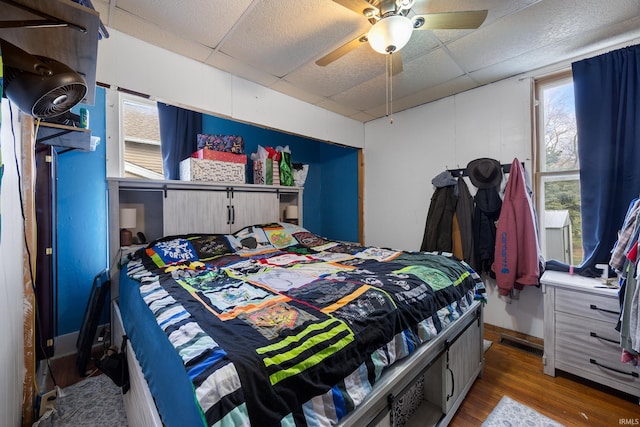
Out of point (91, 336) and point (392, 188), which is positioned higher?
point (392, 188)

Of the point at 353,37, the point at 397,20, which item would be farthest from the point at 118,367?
the point at 353,37

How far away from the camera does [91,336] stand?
7.42ft

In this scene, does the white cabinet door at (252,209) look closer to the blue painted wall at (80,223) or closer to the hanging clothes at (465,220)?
the blue painted wall at (80,223)

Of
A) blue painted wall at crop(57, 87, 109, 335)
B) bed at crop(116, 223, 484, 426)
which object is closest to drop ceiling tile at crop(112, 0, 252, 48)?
blue painted wall at crop(57, 87, 109, 335)

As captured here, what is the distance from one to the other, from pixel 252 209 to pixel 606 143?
343 cm

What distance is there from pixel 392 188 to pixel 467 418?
2658mm

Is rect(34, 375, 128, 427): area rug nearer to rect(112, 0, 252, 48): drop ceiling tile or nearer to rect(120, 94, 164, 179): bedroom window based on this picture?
rect(120, 94, 164, 179): bedroom window

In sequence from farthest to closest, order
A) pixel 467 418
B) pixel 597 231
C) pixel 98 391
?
pixel 597 231
pixel 98 391
pixel 467 418

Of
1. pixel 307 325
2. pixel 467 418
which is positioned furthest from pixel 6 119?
pixel 467 418

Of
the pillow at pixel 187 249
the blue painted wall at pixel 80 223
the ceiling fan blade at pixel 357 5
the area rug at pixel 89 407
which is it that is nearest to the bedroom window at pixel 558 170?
the ceiling fan blade at pixel 357 5

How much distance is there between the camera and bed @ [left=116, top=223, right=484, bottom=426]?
2.67 ft

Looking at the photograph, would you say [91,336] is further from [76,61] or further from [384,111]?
[384,111]

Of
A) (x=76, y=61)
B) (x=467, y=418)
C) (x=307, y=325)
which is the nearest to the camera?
(x=307, y=325)

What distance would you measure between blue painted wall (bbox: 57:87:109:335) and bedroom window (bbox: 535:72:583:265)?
14.2ft
